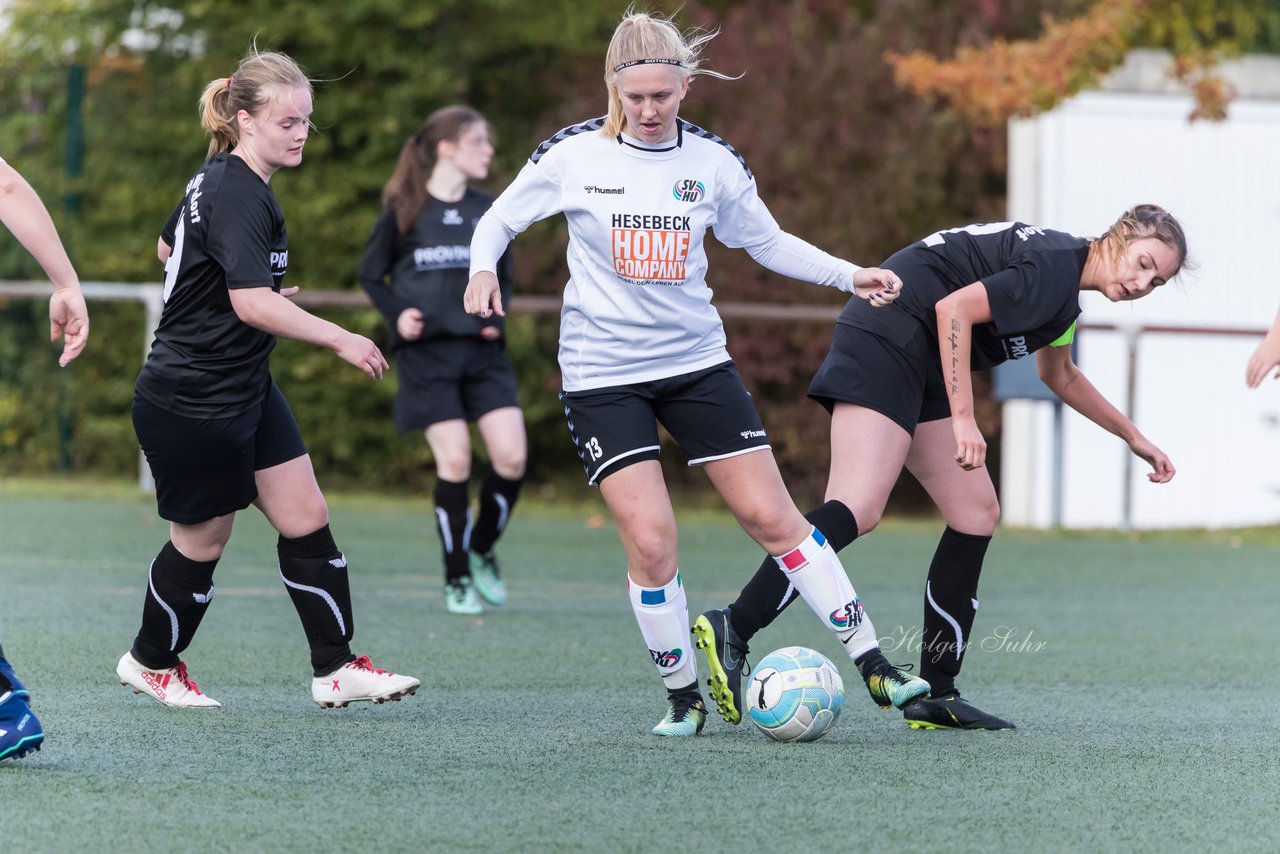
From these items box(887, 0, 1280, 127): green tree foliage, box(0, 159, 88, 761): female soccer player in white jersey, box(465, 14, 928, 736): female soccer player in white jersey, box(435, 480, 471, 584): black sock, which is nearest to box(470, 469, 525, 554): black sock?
box(435, 480, 471, 584): black sock

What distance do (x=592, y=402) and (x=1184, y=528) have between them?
9.49 m

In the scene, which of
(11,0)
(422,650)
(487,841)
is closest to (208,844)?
(487,841)

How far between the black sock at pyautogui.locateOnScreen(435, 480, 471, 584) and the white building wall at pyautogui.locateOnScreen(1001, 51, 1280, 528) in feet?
23.4

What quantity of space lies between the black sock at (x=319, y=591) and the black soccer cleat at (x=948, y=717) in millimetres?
1573

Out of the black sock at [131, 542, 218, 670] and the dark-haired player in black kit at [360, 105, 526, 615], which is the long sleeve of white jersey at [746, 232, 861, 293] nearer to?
the black sock at [131, 542, 218, 670]

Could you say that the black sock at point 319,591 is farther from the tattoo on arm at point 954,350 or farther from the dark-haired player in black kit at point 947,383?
the tattoo on arm at point 954,350

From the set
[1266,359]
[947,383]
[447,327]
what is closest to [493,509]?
[447,327]

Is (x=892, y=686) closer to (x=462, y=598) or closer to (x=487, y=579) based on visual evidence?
(x=462, y=598)

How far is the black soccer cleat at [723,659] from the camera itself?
4.78 metres

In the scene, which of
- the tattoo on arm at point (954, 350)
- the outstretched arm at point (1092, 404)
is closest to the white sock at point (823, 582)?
the tattoo on arm at point (954, 350)

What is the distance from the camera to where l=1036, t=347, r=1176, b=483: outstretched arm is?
5211 millimetres

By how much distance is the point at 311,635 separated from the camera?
5004mm

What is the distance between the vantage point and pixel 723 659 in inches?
190

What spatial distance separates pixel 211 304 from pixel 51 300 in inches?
32.3
